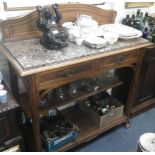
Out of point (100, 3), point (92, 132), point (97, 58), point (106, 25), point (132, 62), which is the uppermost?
point (100, 3)

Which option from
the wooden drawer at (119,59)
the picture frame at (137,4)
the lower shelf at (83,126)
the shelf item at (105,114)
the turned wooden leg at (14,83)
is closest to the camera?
the wooden drawer at (119,59)

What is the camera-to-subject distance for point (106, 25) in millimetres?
1774

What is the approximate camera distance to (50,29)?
1383 millimetres

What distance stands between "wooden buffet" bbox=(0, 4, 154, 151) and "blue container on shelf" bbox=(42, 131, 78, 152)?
0.13 ft

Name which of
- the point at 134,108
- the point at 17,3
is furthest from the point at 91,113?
the point at 17,3

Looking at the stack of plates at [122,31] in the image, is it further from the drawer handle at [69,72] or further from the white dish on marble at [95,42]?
the drawer handle at [69,72]

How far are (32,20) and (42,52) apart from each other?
0.30 m

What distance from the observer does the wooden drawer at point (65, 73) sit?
122cm

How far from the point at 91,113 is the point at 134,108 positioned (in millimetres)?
502

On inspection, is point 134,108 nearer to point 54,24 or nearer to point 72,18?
point 72,18

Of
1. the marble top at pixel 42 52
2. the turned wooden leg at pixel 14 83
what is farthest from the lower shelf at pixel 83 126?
the marble top at pixel 42 52

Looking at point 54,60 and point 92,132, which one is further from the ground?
point 54,60

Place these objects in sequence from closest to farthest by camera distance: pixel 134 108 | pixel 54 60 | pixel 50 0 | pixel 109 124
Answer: pixel 54 60
pixel 50 0
pixel 109 124
pixel 134 108

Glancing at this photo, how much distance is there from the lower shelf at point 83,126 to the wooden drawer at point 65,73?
0.63 meters
